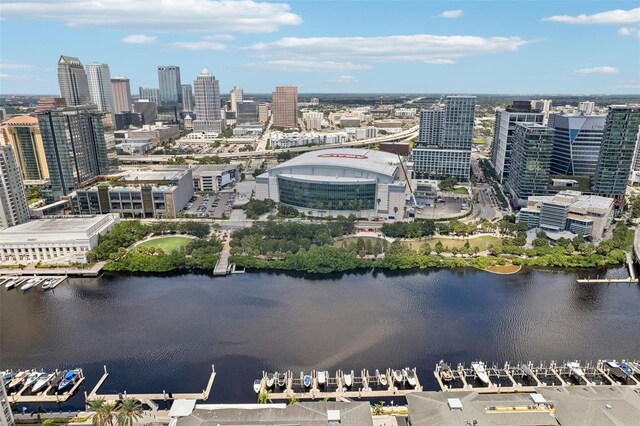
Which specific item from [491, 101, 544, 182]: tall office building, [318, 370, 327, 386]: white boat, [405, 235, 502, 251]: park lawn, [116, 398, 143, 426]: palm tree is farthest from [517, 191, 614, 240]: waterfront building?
[116, 398, 143, 426]: palm tree

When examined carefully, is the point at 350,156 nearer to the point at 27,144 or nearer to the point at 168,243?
the point at 168,243

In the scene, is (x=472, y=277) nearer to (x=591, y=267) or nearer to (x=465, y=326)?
(x=465, y=326)

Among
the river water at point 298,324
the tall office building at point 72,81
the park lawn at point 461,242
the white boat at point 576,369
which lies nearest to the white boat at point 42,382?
the river water at point 298,324

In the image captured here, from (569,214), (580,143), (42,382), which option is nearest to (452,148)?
(580,143)

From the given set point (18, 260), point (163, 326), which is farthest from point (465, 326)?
point (18, 260)

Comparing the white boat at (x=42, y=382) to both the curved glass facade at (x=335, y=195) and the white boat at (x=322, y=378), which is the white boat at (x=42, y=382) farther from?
the curved glass facade at (x=335, y=195)

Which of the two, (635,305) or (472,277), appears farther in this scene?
(472,277)
